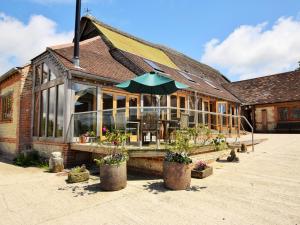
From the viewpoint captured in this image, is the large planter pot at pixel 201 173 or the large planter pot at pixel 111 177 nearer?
the large planter pot at pixel 111 177

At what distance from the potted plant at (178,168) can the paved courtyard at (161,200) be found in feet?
0.74

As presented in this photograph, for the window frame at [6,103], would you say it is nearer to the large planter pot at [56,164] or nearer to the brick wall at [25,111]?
the brick wall at [25,111]

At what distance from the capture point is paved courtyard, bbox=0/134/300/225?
414 centimetres

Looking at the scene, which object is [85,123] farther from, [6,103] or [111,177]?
[6,103]

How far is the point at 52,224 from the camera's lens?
396 centimetres

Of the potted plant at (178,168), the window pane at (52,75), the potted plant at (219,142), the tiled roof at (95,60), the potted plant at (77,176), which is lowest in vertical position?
the potted plant at (77,176)

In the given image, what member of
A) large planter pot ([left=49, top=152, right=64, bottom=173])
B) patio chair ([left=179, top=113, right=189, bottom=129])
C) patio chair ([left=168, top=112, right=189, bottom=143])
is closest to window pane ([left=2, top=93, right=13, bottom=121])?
large planter pot ([left=49, top=152, right=64, bottom=173])

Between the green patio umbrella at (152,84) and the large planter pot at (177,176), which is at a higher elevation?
the green patio umbrella at (152,84)

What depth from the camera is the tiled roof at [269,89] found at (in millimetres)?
21969

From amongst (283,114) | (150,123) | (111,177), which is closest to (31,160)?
(111,177)

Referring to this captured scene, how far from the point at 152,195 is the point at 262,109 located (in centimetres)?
2067

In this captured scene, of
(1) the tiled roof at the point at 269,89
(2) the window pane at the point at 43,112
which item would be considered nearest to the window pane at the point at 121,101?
(2) the window pane at the point at 43,112

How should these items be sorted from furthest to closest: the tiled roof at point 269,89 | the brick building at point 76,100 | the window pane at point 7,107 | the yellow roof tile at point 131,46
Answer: the tiled roof at point 269,89
the yellow roof tile at point 131,46
the window pane at point 7,107
the brick building at point 76,100

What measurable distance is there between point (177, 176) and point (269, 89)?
22079 mm
